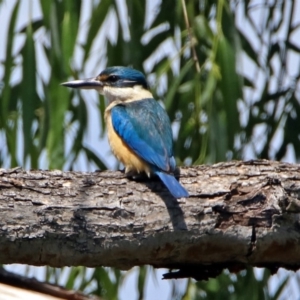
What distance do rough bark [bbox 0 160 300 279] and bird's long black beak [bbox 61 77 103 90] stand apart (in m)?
0.67

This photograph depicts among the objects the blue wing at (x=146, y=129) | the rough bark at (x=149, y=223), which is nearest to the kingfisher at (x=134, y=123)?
the blue wing at (x=146, y=129)

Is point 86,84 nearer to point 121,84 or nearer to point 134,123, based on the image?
point 134,123

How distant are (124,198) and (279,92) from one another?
1.37 m

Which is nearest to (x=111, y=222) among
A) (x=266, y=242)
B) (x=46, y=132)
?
(x=266, y=242)

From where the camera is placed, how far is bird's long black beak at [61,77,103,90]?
134 inches

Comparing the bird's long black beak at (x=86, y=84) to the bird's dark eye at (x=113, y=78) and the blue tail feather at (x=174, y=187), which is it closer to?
the bird's dark eye at (x=113, y=78)

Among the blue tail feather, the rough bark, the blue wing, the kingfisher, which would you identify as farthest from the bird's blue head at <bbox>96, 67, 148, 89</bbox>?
the rough bark

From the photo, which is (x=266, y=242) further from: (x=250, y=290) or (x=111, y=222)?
(x=250, y=290)

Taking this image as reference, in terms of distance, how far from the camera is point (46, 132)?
3297 millimetres

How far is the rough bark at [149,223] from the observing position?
2.57 metres

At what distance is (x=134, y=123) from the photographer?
3775mm

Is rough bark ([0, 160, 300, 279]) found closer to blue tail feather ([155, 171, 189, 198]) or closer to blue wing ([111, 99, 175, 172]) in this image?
blue tail feather ([155, 171, 189, 198])

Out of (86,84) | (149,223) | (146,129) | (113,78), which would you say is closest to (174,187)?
(149,223)

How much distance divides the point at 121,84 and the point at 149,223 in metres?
1.72
